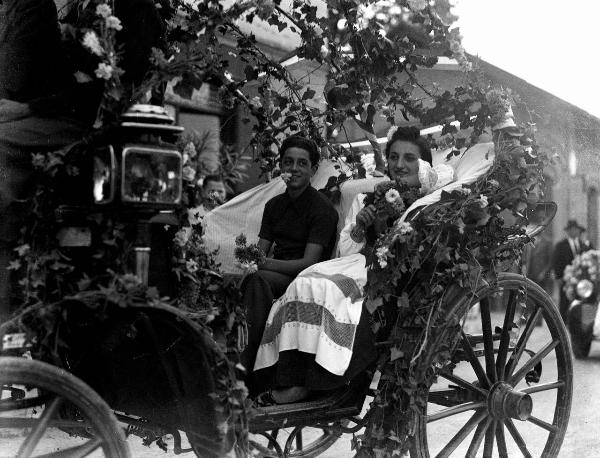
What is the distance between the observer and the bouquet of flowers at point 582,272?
346 inches

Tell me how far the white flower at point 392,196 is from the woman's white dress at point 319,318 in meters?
0.34

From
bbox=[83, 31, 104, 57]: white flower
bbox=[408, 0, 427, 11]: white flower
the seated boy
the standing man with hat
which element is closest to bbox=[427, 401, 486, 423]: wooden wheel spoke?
the seated boy

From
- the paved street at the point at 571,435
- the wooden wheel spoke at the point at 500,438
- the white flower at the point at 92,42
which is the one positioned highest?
the white flower at the point at 92,42

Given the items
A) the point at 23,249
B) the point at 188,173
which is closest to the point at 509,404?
the point at 188,173

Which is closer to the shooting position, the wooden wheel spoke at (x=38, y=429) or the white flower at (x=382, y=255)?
the wooden wheel spoke at (x=38, y=429)

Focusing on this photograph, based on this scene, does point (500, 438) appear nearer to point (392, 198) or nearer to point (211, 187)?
A: point (392, 198)

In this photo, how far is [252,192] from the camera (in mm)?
4121

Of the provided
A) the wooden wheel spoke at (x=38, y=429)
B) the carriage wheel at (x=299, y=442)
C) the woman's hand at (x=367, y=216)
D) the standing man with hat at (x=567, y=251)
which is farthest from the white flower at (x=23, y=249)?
the standing man with hat at (x=567, y=251)

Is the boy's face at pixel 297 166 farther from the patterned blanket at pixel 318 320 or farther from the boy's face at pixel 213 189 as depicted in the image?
the boy's face at pixel 213 189

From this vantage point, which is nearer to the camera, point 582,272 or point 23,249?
point 23,249

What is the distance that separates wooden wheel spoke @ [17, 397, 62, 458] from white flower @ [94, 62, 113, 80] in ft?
2.93

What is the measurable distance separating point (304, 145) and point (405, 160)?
20.8 inches

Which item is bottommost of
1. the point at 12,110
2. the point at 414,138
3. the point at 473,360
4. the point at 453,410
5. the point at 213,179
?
the point at 453,410

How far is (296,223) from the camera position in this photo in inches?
144
